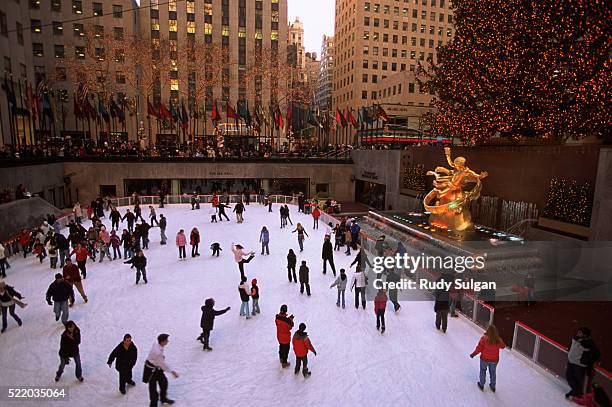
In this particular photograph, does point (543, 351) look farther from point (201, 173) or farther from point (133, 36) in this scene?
point (133, 36)

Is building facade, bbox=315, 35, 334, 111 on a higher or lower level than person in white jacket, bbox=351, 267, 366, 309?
higher

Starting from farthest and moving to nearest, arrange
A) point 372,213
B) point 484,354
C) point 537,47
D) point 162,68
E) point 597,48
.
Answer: point 162,68
point 372,213
point 537,47
point 597,48
point 484,354

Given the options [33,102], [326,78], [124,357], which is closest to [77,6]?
[33,102]

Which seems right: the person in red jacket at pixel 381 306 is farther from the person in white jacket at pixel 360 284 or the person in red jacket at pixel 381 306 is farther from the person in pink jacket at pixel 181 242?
the person in pink jacket at pixel 181 242

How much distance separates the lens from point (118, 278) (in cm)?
1279

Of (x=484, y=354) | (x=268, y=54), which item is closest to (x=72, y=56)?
(x=268, y=54)

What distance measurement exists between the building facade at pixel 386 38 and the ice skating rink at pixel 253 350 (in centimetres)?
5837

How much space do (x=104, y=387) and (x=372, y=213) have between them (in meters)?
17.3

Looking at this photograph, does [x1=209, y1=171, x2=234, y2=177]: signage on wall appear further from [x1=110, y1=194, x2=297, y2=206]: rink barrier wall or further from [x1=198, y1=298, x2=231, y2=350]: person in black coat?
[x1=198, y1=298, x2=231, y2=350]: person in black coat

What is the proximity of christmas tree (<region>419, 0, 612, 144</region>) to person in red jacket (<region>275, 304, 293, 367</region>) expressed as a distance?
14.5 m

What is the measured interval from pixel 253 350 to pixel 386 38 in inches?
2764

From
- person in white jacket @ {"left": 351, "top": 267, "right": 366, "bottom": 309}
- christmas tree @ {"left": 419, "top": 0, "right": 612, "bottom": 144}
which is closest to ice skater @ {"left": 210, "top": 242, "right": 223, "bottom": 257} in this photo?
person in white jacket @ {"left": 351, "top": 267, "right": 366, "bottom": 309}

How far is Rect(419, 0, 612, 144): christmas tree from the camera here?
14367 millimetres

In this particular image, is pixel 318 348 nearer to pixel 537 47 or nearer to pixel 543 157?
pixel 543 157
